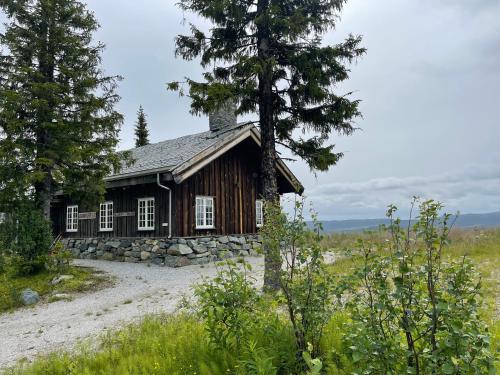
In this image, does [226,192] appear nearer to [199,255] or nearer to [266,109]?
[199,255]

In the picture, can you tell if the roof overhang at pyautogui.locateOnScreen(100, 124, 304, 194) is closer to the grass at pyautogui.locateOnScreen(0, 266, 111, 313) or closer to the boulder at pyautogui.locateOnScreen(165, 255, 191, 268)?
the boulder at pyautogui.locateOnScreen(165, 255, 191, 268)

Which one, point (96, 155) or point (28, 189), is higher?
point (96, 155)

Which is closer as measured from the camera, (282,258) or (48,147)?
(282,258)

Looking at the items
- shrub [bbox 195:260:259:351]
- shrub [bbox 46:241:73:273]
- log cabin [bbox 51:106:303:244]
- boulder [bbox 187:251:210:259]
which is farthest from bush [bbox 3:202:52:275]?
shrub [bbox 195:260:259:351]

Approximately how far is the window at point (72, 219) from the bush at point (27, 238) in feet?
24.8

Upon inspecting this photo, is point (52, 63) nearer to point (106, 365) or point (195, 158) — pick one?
point (195, 158)

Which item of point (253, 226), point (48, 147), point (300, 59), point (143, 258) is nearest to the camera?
point (300, 59)

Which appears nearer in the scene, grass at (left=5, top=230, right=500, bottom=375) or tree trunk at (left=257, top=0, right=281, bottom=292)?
A: grass at (left=5, top=230, right=500, bottom=375)

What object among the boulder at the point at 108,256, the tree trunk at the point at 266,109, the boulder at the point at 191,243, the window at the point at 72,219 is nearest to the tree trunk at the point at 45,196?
the boulder at the point at 108,256

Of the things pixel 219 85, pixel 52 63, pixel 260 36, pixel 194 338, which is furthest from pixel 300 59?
pixel 52 63

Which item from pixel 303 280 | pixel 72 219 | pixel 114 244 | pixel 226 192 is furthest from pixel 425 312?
pixel 72 219

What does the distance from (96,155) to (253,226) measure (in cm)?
757

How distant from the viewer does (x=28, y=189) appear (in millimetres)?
14617

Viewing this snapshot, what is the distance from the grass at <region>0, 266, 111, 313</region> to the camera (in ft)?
36.2
